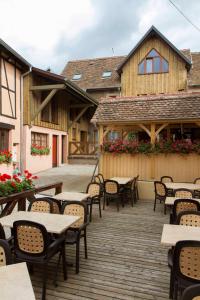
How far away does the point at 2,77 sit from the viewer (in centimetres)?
1246

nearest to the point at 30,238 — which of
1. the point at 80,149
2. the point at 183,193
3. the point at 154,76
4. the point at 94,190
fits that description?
the point at 94,190

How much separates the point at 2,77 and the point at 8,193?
936 cm

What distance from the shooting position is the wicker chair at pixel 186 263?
276 centimetres

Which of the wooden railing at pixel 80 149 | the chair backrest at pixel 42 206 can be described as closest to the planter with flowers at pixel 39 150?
the wooden railing at pixel 80 149

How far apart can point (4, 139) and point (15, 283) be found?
11.6m

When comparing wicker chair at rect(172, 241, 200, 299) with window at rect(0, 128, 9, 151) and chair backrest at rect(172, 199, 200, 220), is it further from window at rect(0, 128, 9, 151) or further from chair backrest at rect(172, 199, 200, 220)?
window at rect(0, 128, 9, 151)

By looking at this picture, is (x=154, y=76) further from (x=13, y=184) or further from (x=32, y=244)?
(x=32, y=244)

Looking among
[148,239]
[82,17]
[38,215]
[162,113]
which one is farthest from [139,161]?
[38,215]

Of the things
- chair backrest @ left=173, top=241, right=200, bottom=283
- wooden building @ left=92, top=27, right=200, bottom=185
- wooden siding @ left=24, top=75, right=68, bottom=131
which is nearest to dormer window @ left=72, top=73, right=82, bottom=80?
wooden siding @ left=24, top=75, right=68, bottom=131

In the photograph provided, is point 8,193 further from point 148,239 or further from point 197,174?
point 197,174

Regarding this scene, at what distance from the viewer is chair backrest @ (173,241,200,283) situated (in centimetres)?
275

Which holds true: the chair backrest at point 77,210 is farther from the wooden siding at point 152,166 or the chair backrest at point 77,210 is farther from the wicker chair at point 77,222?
the wooden siding at point 152,166

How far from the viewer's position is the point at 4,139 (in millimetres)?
12867

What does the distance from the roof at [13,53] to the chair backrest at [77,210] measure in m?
9.31
